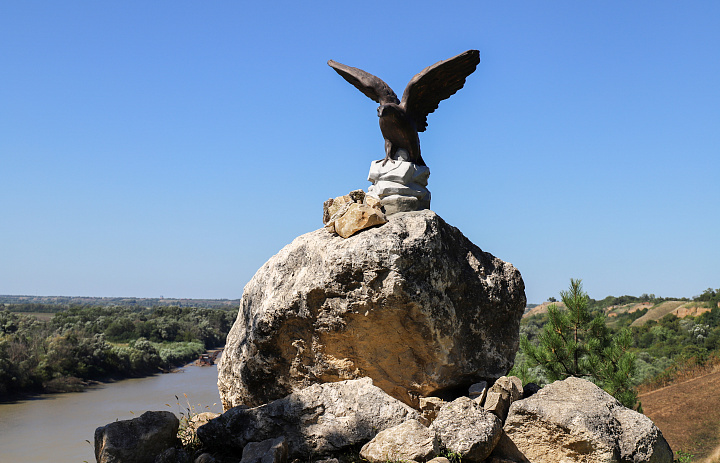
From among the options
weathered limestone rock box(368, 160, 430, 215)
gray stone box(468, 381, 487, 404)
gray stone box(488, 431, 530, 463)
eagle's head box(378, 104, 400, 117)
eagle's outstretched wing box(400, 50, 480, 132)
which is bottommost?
gray stone box(488, 431, 530, 463)

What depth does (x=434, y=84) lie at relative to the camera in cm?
725

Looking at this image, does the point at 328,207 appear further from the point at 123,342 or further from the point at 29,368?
the point at 123,342

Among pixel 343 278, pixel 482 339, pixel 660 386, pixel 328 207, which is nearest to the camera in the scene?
pixel 343 278

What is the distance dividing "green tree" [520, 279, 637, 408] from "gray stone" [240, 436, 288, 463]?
24.0 feet

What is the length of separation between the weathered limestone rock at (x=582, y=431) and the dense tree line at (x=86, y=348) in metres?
29.6

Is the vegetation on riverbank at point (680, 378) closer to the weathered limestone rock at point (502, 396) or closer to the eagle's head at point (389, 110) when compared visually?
the weathered limestone rock at point (502, 396)

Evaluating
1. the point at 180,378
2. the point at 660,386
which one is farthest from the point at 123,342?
the point at 660,386

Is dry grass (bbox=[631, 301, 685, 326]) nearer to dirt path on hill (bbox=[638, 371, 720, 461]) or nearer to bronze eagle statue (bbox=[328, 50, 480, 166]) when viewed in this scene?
dirt path on hill (bbox=[638, 371, 720, 461])

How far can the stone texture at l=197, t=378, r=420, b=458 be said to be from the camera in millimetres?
5371

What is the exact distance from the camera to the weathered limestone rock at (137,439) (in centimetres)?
545

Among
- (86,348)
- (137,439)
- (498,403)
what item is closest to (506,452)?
(498,403)

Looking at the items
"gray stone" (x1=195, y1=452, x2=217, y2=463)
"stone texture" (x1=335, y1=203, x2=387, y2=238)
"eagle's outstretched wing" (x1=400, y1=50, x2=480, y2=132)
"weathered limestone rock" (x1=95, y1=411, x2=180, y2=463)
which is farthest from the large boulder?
"eagle's outstretched wing" (x1=400, y1=50, x2=480, y2=132)

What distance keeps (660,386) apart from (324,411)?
22.7 m

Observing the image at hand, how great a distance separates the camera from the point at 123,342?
42.7 metres
